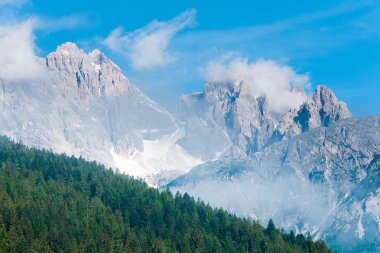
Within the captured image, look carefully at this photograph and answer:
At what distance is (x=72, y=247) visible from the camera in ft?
584

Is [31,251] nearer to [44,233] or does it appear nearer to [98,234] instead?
[44,233]

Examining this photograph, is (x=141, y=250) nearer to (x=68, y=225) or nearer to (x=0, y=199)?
(x=68, y=225)

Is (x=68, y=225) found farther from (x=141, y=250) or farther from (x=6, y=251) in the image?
(x=6, y=251)

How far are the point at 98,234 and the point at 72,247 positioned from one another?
61.0 feet

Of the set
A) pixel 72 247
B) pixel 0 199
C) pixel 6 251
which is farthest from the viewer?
pixel 0 199

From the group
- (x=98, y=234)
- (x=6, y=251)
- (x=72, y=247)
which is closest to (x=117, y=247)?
(x=98, y=234)

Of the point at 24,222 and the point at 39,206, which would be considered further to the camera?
the point at 39,206

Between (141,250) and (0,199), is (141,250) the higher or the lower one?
the lower one

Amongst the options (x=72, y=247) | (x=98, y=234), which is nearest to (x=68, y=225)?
(x=98, y=234)

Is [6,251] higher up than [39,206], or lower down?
lower down

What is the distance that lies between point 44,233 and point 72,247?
7799mm

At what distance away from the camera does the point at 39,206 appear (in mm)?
199000

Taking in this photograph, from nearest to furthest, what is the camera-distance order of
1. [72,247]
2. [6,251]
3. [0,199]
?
[6,251]
[72,247]
[0,199]

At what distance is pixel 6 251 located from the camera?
548 feet
